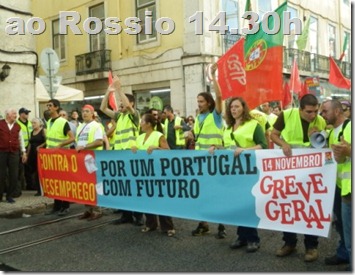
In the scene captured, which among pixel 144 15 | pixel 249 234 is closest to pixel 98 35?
pixel 144 15

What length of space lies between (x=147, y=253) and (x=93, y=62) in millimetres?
17647

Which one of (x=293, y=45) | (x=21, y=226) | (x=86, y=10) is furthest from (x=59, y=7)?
(x=21, y=226)

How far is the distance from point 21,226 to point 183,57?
474 inches

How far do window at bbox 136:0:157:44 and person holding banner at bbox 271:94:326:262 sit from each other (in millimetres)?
15077

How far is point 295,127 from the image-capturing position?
486cm

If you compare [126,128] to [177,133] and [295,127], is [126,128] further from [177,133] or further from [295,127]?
[177,133]

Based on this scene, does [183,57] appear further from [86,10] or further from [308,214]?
[308,214]

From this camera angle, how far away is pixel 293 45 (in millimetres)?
22875

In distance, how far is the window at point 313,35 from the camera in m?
25.1

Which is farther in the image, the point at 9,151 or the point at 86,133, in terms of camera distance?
the point at 9,151

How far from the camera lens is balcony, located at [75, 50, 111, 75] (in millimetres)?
21188

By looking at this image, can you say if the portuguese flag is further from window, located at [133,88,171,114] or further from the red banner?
window, located at [133,88,171,114]

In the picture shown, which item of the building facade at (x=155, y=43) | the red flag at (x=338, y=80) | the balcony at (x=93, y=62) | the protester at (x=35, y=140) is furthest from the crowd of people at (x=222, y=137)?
the balcony at (x=93, y=62)

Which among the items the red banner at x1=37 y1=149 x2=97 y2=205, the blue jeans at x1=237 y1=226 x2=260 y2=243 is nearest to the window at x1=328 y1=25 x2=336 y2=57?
the red banner at x1=37 y1=149 x2=97 y2=205
